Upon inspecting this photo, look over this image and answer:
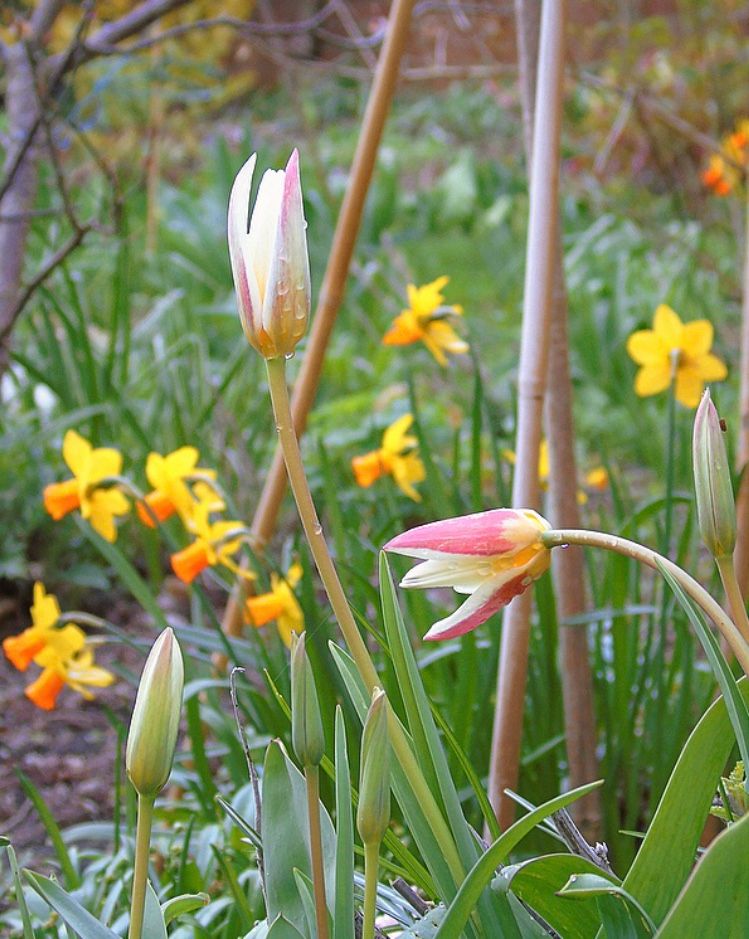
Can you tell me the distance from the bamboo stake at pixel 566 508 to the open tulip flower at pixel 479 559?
562mm

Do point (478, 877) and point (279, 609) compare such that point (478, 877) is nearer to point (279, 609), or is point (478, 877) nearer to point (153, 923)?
point (153, 923)

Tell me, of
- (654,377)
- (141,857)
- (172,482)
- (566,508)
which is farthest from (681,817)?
(172,482)

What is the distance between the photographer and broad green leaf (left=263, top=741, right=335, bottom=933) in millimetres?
626

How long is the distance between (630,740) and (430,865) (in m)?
0.72

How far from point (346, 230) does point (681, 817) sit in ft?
2.76

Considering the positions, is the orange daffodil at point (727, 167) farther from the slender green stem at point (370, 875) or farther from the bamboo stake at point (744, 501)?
the slender green stem at point (370, 875)

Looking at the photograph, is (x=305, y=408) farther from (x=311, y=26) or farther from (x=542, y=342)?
(x=311, y=26)

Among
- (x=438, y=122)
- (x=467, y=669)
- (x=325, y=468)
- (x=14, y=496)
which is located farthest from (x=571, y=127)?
(x=467, y=669)

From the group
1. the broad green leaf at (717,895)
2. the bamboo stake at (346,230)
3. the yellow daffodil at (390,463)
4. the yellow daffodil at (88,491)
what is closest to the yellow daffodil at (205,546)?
the bamboo stake at (346,230)

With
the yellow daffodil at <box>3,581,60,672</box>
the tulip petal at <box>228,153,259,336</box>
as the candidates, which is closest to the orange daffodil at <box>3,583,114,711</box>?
the yellow daffodil at <box>3,581,60,672</box>

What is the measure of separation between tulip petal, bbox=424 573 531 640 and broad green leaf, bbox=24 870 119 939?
0.23 metres

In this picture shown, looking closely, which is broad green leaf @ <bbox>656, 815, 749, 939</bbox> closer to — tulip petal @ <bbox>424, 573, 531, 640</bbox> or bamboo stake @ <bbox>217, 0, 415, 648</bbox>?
tulip petal @ <bbox>424, 573, 531, 640</bbox>

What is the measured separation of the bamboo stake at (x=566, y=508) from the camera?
1.13 m

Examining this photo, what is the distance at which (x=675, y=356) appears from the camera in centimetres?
139
